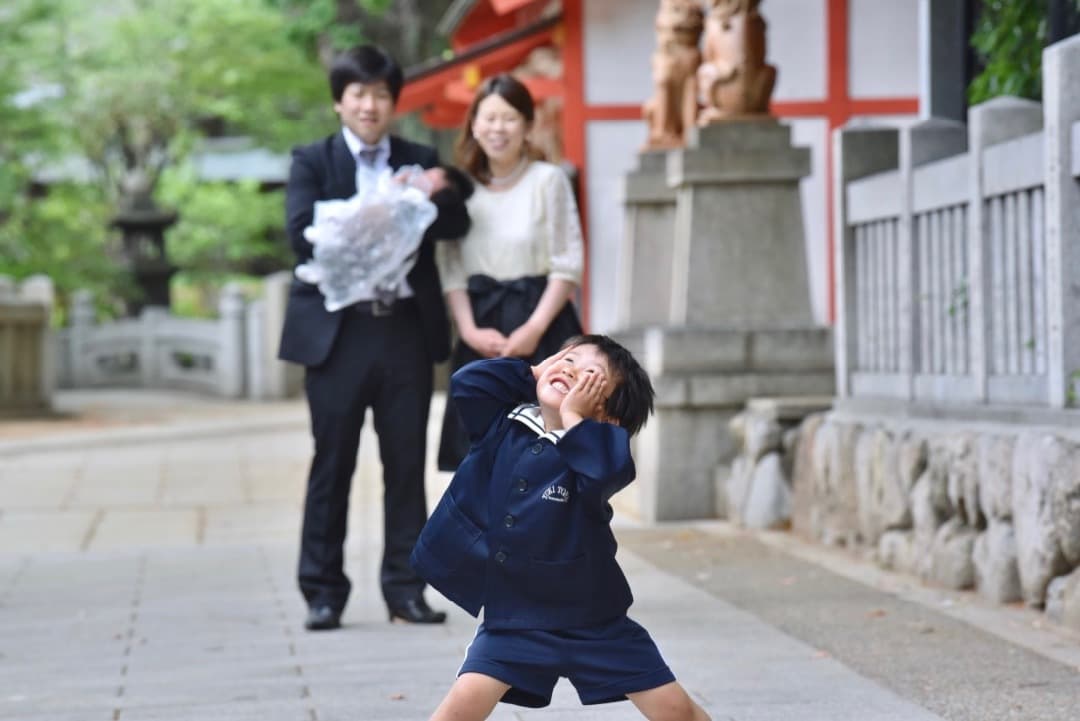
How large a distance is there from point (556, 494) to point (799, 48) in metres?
12.8

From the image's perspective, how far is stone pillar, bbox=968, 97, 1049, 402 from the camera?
23.0 ft

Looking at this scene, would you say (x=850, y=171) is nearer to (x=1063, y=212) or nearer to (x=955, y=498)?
(x=955, y=498)

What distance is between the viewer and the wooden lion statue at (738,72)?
395 inches

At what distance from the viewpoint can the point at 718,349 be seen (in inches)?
374

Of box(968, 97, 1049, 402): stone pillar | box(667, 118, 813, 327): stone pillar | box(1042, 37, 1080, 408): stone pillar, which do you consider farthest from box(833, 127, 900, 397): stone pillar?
box(1042, 37, 1080, 408): stone pillar

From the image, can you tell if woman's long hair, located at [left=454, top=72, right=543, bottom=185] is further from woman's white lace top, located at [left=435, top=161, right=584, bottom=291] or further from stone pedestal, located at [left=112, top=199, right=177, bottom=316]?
stone pedestal, located at [left=112, top=199, right=177, bottom=316]

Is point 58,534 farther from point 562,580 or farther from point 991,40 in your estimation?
point 562,580

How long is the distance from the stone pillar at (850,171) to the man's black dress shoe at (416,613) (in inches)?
123

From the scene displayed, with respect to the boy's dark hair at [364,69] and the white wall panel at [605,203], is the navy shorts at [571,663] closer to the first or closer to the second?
the boy's dark hair at [364,69]

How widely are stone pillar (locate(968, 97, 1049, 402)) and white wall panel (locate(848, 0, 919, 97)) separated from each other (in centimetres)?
898

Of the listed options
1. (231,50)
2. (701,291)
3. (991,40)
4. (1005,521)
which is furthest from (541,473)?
(231,50)

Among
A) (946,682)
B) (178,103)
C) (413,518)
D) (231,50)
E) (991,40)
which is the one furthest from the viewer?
(178,103)

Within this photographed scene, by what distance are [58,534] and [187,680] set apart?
4.70m

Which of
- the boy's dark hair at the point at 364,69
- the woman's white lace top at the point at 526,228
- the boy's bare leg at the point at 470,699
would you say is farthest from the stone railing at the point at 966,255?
the boy's bare leg at the point at 470,699
